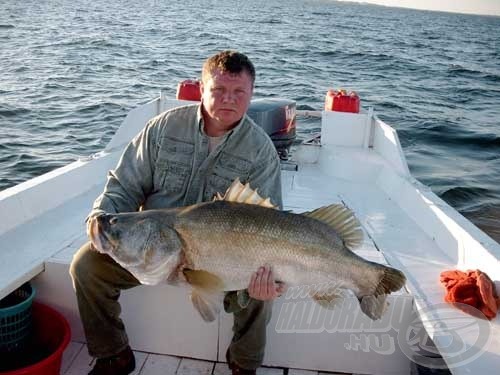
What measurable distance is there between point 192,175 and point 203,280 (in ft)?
3.10

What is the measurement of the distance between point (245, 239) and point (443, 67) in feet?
104

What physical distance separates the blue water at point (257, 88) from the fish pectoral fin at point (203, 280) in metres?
7.33

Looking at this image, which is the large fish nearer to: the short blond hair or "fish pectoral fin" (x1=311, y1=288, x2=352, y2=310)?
"fish pectoral fin" (x1=311, y1=288, x2=352, y2=310)

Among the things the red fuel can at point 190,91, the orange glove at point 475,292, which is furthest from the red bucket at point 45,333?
the red fuel can at point 190,91

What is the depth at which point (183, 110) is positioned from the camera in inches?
149

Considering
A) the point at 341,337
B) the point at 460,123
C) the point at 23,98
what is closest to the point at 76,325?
the point at 341,337

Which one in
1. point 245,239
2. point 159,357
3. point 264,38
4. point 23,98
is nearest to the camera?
point 245,239

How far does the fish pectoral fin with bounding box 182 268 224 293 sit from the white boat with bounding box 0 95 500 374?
82cm

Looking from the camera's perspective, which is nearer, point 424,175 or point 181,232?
point 181,232

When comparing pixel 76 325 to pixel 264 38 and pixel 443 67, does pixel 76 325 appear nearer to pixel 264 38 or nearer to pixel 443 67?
pixel 443 67

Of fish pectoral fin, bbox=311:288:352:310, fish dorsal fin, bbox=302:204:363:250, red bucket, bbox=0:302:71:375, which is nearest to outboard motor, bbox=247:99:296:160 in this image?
red bucket, bbox=0:302:71:375

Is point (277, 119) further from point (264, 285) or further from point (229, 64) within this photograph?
point (264, 285)

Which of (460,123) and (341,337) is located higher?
(341,337)

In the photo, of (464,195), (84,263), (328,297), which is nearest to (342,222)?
A: (328,297)
